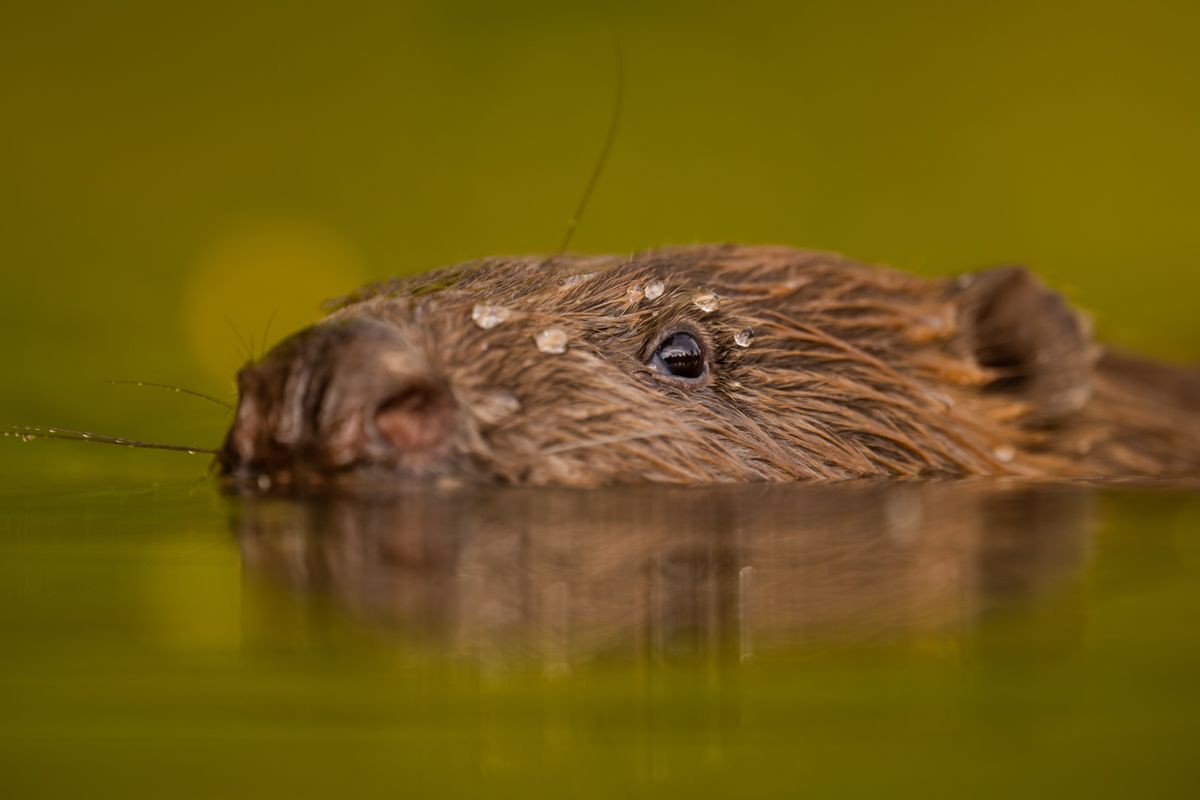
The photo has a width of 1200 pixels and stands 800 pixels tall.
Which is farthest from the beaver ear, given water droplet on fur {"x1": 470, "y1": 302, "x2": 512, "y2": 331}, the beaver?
water droplet on fur {"x1": 470, "y1": 302, "x2": 512, "y2": 331}

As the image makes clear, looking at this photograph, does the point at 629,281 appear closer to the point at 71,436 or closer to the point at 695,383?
the point at 695,383

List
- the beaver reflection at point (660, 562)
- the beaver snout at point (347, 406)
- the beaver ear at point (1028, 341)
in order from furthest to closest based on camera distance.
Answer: the beaver ear at point (1028, 341) → the beaver snout at point (347, 406) → the beaver reflection at point (660, 562)

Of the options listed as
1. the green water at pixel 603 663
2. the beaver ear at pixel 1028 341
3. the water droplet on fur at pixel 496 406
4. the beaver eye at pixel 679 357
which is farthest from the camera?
the beaver ear at pixel 1028 341

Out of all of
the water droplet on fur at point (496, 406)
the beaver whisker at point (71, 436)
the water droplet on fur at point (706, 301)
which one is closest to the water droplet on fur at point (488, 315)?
the water droplet on fur at point (496, 406)

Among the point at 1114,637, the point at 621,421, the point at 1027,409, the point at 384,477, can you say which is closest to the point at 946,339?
the point at 1027,409

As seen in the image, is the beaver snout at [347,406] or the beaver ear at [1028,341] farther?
the beaver ear at [1028,341]

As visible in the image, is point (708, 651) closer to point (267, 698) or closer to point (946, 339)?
point (267, 698)

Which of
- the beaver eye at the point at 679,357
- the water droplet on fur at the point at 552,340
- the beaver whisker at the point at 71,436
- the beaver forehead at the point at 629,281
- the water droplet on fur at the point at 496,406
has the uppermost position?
the beaver forehead at the point at 629,281

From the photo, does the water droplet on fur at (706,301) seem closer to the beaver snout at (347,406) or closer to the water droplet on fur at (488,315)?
the water droplet on fur at (488,315)
